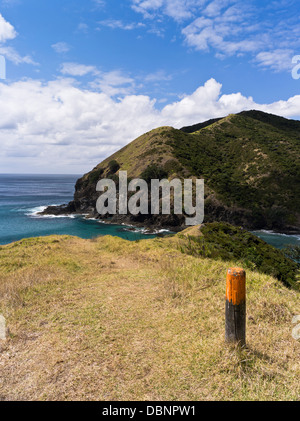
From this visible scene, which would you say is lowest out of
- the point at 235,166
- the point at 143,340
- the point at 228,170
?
the point at 143,340

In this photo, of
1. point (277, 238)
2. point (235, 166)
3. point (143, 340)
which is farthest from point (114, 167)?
point (143, 340)

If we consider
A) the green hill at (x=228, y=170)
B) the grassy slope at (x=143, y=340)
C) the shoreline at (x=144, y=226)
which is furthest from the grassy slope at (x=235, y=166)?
the grassy slope at (x=143, y=340)

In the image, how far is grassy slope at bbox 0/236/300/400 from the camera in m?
4.03

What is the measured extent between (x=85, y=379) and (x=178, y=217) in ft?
169

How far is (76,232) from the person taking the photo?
169 feet

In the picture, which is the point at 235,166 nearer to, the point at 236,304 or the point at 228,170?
the point at 228,170

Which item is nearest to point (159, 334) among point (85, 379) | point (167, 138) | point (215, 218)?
point (85, 379)

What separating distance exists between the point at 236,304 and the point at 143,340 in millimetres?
2389

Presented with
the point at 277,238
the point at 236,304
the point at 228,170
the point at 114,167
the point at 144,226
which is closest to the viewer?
the point at 236,304

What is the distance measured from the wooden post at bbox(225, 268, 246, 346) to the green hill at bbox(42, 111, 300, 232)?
48.9 metres

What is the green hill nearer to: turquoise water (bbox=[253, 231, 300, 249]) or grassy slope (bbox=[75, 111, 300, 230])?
grassy slope (bbox=[75, 111, 300, 230])

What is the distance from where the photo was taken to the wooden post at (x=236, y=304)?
4.43m

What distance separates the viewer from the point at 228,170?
2889 inches

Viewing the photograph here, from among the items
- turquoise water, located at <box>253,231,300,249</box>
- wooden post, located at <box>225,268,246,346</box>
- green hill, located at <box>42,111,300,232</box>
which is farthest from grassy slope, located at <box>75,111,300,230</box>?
wooden post, located at <box>225,268,246,346</box>
